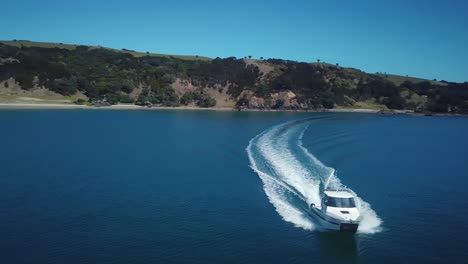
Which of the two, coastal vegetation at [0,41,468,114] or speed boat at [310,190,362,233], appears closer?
speed boat at [310,190,362,233]

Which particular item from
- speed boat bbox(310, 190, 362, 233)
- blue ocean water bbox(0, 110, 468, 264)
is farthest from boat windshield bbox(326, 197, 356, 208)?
blue ocean water bbox(0, 110, 468, 264)

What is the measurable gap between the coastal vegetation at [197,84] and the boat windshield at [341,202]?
127487 mm

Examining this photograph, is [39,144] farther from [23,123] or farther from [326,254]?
[326,254]

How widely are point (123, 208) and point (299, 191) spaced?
45.9 ft

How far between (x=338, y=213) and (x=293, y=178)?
42.1 ft

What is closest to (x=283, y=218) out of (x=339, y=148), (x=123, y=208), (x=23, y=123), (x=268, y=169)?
(x=123, y=208)

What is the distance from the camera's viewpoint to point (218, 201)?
3553 cm

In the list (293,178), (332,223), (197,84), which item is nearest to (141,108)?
(197,84)

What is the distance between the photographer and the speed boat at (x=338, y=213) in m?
28.2

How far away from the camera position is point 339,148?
Result: 206 ft

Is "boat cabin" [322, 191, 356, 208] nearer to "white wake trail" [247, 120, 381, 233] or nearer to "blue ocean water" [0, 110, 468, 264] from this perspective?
"white wake trail" [247, 120, 381, 233]

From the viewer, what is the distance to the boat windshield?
3022 centimetres

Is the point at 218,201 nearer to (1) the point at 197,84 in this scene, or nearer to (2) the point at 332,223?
(2) the point at 332,223

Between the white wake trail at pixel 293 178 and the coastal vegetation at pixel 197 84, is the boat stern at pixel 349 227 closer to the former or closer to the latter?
the white wake trail at pixel 293 178
